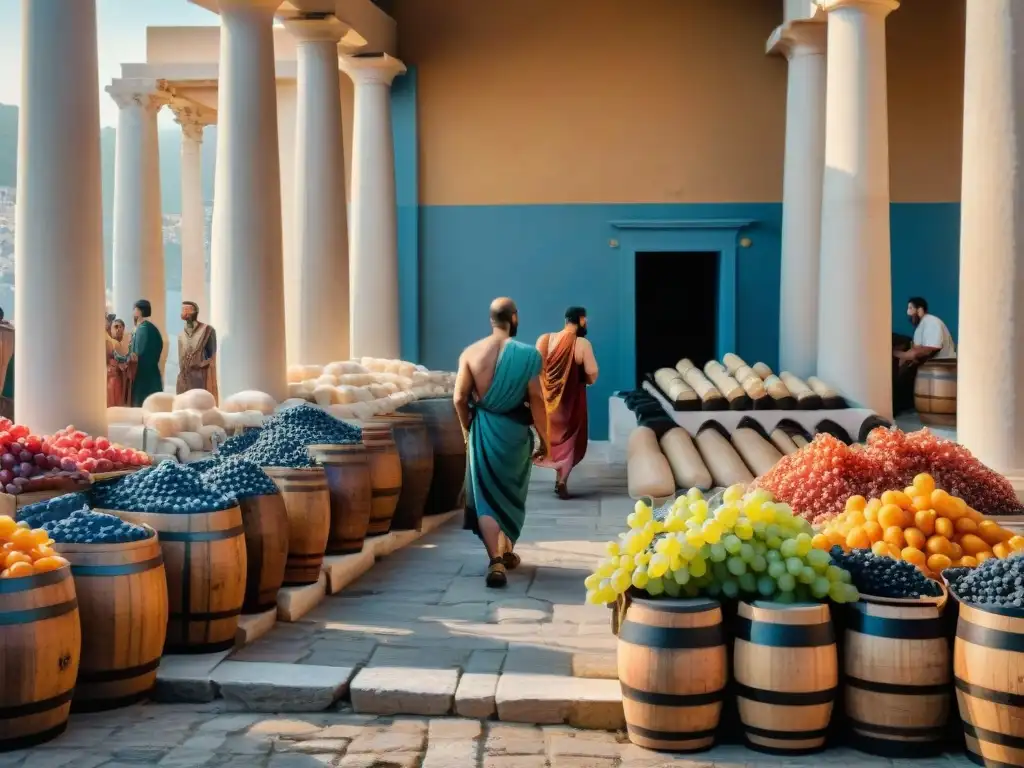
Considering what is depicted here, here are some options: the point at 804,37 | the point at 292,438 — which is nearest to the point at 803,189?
the point at 804,37

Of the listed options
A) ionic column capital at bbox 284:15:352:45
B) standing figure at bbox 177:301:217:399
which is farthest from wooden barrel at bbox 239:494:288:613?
ionic column capital at bbox 284:15:352:45

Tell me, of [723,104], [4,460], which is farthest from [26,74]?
[723,104]

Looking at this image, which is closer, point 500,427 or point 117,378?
point 500,427

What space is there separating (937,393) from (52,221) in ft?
26.5

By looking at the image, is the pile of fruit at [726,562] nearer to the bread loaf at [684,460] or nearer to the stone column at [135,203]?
the bread loaf at [684,460]

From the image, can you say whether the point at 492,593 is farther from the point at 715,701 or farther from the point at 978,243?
the point at 978,243

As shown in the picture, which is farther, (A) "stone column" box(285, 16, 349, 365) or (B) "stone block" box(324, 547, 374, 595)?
(A) "stone column" box(285, 16, 349, 365)

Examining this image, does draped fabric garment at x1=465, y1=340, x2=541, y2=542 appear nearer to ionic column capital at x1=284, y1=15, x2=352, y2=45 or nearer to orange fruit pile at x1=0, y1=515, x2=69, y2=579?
orange fruit pile at x1=0, y1=515, x2=69, y2=579

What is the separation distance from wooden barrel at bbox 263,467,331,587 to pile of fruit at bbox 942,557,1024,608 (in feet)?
10.6

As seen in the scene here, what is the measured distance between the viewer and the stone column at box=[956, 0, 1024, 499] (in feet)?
24.8

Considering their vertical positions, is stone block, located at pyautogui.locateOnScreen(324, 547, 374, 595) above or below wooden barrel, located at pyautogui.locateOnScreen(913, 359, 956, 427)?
below

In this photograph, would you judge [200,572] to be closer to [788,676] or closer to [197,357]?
[788,676]

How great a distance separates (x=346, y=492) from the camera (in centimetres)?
706

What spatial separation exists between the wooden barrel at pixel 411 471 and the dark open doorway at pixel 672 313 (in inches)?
484
